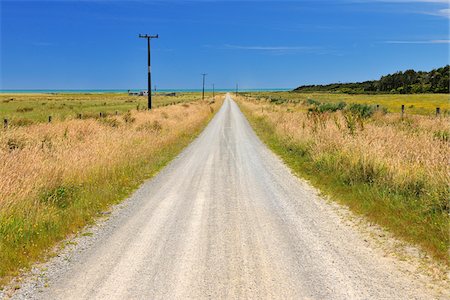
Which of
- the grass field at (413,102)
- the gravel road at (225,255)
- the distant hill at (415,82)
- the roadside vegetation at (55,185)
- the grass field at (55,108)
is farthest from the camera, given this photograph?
the distant hill at (415,82)

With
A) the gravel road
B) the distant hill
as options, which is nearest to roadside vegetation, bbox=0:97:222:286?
the gravel road

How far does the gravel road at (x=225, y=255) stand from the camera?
4.65 m

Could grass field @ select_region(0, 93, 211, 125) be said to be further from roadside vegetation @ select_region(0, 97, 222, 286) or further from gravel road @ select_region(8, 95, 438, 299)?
gravel road @ select_region(8, 95, 438, 299)

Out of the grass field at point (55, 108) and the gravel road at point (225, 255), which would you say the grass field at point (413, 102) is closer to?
the gravel road at point (225, 255)

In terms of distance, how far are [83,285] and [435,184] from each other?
682 cm

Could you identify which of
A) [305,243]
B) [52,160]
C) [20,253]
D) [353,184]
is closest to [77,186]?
[52,160]

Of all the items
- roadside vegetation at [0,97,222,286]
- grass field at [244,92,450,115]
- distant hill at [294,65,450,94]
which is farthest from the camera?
distant hill at [294,65,450,94]

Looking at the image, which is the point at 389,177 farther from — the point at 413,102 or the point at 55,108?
the point at 55,108

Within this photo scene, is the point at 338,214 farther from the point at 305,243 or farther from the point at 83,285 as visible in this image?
the point at 83,285

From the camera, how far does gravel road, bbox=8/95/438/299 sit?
4.65 m

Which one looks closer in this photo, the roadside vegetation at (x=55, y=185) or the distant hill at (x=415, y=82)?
the roadside vegetation at (x=55, y=185)

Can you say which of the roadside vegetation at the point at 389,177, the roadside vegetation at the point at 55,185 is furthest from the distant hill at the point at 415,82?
the roadside vegetation at the point at 55,185

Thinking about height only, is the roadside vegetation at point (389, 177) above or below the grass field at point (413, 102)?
below

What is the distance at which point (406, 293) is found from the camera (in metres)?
4.55
